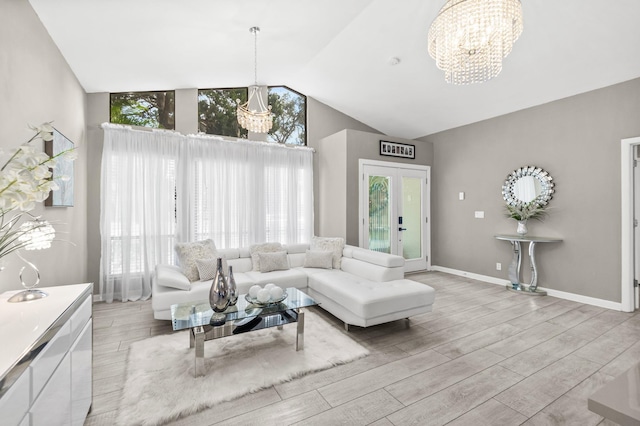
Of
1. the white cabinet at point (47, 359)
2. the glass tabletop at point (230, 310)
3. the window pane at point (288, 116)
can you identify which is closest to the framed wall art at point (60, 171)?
the white cabinet at point (47, 359)

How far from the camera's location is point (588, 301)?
3.82 meters

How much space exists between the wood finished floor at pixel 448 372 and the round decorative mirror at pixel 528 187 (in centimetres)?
159

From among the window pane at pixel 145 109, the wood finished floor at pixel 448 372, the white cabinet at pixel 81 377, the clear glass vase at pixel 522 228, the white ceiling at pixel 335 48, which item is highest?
the white ceiling at pixel 335 48

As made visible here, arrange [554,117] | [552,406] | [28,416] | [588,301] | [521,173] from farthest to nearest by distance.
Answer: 1. [521,173]
2. [554,117]
3. [588,301]
4. [552,406]
5. [28,416]

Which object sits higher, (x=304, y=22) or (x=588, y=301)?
(x=304, y=22)

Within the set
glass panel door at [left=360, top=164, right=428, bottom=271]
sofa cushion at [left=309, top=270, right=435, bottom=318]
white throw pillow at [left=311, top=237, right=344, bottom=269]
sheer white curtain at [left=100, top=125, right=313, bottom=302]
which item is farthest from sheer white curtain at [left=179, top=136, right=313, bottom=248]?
sofa cushion at [left=309, top=270, right=435, bottom=318]

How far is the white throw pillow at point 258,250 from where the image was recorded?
13.4 feet

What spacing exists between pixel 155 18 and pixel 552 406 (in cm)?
444

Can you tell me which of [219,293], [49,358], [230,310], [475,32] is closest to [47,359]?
[49,358]

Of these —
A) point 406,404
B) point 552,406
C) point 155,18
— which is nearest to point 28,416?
point 406,404

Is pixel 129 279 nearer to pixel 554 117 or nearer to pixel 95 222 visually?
pixel 95 222

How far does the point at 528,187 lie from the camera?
4.39m

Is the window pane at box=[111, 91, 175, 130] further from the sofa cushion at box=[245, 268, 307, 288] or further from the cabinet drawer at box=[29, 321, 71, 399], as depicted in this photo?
the cabinet drawer at box=[29, 321, 71, 399]

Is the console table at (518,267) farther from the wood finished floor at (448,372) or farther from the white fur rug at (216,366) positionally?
the white fur rug at (216,366)
